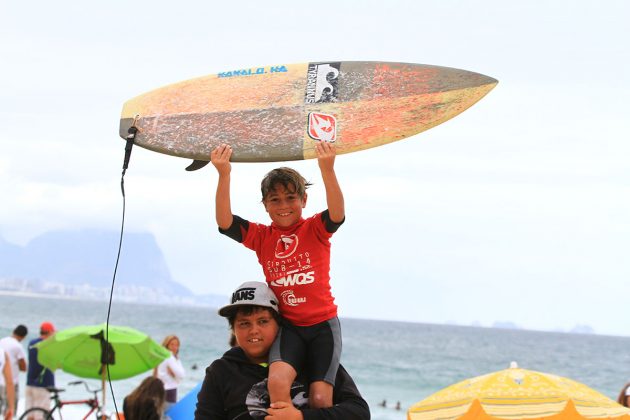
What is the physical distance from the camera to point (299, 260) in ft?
10.3

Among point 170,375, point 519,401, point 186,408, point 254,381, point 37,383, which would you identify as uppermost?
point 254,381

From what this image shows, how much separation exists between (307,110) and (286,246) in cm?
62

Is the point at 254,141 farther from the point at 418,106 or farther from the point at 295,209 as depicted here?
the point at 418,106

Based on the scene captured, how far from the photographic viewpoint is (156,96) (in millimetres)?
3625

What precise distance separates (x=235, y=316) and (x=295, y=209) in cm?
48

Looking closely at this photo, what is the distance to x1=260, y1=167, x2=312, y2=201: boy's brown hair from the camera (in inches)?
125

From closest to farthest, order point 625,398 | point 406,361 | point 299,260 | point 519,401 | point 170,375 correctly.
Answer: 1. point 299,260
2. point 519,401
3. point 625,398
4. point 170,375
5. point 406,361

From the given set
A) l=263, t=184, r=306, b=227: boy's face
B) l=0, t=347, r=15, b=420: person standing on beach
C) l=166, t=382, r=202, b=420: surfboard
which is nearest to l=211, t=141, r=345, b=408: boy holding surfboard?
l=263, t=184, r=306, b=227: boy's face

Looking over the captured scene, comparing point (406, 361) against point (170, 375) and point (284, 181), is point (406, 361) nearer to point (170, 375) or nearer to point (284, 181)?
point (170, 375)

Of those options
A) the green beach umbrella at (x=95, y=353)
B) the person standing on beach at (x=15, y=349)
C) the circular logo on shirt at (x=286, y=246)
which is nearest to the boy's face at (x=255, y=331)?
the circular logo on shirt at (x=286, y=246)

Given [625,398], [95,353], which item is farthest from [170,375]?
[625,398]

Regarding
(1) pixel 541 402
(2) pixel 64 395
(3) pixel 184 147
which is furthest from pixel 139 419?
(2) pixel 64 395

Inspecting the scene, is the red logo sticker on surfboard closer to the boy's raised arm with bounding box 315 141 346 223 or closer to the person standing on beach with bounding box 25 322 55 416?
the boy's raised arm with bounding box 315 141 346 223

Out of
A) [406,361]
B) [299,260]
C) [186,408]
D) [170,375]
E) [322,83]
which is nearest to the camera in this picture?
[299,260]
